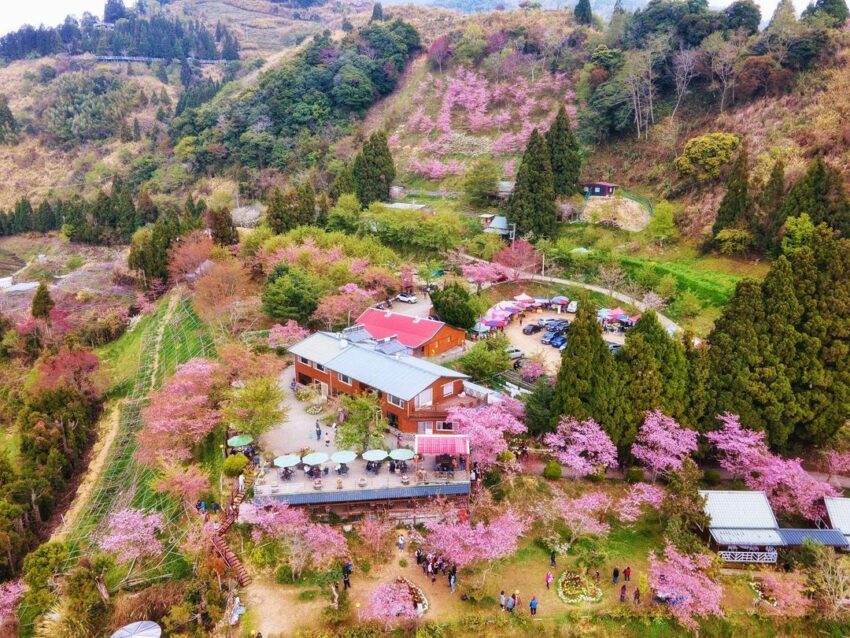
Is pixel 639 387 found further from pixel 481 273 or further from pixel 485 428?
pixel 481 273

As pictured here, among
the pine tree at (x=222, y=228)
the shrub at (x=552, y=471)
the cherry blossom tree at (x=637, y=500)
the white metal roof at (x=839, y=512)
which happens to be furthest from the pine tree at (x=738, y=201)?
the pine tree at (x=222, y=228)

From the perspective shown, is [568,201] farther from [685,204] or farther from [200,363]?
[200,363]

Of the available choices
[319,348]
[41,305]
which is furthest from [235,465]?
[41,305]

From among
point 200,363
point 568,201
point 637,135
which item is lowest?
point 200,363

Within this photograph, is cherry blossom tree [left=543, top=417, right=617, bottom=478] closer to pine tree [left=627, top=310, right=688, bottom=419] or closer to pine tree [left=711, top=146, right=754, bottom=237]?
pine tree [left=627, top=310, right=688, bottom=419]

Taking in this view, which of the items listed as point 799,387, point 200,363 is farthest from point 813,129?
point 200,363

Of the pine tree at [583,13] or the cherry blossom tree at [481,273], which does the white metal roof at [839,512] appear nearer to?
the cherry blossom tree at [481,273]
